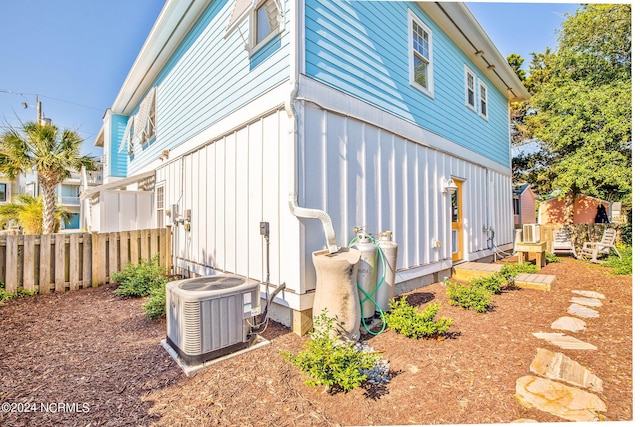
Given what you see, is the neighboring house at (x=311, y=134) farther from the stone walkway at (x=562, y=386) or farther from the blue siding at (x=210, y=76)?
the stone walkway at (x=562, y=386)

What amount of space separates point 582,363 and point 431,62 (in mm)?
5741

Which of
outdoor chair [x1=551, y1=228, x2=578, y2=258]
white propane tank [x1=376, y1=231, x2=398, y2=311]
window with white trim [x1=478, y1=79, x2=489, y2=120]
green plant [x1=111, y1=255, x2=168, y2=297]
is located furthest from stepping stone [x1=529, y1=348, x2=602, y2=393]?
outdoor chair [x1=551, y1=228, x2=578, y2=258]

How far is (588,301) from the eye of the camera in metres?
4.75

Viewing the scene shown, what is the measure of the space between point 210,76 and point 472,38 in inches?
243

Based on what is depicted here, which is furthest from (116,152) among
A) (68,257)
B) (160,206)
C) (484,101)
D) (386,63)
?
(484,101)

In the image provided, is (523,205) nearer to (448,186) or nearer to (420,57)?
(448,186)

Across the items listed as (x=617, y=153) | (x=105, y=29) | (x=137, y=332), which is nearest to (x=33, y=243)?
(x=137, y=332)

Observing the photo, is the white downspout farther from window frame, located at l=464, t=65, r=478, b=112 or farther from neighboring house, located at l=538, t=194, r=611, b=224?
neighboring house, located at l=538, t=194, r=611, b=224

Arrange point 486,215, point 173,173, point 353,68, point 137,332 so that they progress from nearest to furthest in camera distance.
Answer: point 137,332, point 353,68, point 173,173, point 486,215

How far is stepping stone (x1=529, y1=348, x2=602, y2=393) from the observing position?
8.10ft

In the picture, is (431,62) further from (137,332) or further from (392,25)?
(137,332)

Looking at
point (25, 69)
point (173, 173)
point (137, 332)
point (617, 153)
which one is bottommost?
point (137, 332)

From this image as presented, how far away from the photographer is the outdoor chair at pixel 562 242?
986 cm

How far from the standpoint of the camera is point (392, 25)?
5355 millimetres
